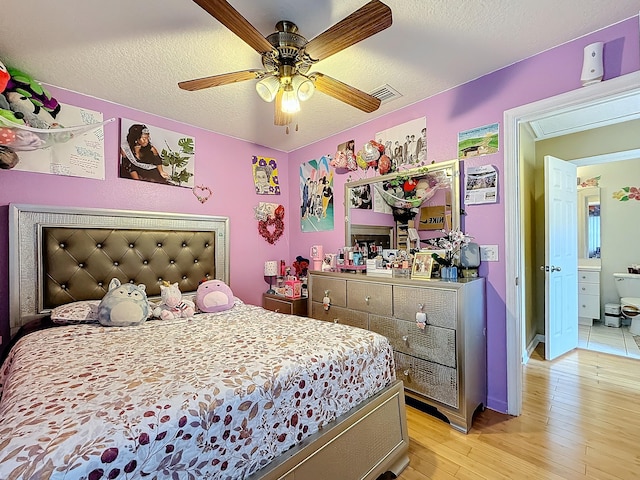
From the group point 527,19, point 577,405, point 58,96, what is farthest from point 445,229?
point 58,96

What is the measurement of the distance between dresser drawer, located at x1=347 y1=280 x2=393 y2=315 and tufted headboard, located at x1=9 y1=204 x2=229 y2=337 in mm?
1376

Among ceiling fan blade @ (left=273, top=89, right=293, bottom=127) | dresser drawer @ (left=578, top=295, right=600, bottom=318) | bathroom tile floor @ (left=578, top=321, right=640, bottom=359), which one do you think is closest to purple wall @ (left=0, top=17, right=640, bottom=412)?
ceiling fan blade @ (left=273, top=89, right=293, bottom=127)

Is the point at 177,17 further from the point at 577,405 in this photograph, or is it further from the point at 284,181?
the point at 577,405

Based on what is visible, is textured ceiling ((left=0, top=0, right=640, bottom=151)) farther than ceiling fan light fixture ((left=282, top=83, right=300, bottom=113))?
No

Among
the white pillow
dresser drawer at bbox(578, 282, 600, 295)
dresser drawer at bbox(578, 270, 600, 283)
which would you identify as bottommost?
dresser drawer at bbox(578, 282, 600, 295)

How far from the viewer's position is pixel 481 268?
2.26m

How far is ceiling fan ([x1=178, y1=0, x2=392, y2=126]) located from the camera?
1.19 meters

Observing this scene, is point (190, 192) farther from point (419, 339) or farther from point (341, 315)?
point (419, 339)

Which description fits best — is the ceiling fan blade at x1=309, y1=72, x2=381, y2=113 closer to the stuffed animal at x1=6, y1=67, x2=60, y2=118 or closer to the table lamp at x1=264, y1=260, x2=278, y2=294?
the stuffed animal at x1=6, y1=67, x2=60, y2=118

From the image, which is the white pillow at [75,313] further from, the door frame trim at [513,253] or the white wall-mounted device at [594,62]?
the white wall-mounted device at [594,62]

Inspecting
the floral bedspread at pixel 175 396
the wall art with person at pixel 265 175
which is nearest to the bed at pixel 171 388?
the floral bedspread at pixel 175 396

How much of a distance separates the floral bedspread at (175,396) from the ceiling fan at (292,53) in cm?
138

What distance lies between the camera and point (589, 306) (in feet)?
13.8

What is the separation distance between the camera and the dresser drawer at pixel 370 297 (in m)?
2.31
